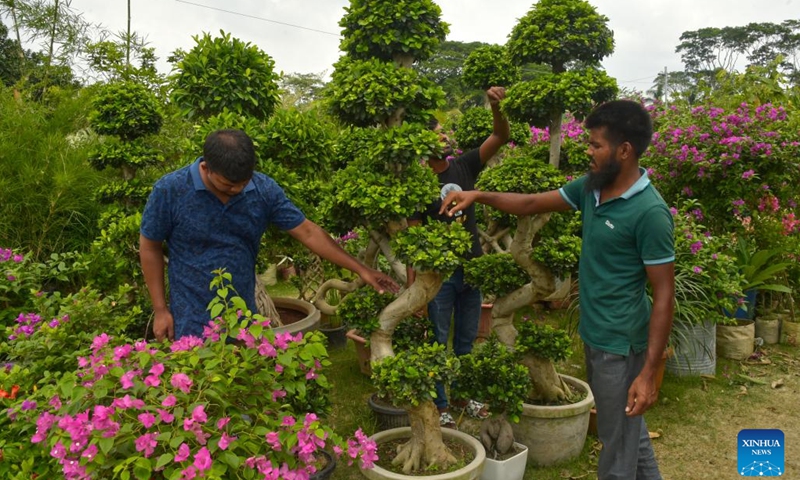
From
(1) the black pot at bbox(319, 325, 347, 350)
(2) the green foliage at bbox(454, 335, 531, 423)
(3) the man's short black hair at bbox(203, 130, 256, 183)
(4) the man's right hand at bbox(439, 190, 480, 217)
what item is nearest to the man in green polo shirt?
(4) the man's right hand at bbox(439, 190, 480, 217)

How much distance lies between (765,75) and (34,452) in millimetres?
10049

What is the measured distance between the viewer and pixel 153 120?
455 cm

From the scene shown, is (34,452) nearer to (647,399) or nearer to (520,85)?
(647,399)

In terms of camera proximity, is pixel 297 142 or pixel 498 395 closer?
pixel 498 395

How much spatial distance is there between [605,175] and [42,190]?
443cm

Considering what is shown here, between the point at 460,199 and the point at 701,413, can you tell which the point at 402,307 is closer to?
the point at 460,199

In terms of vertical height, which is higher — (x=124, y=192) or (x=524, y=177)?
(x=524, y=177)

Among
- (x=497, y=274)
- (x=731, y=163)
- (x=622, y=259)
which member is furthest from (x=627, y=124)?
(x=731, y=163)

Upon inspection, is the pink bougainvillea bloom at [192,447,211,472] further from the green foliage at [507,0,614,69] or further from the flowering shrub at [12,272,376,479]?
the green foliage at [507,0,614,69]

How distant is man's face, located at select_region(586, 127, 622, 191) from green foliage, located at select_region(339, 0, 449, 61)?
1.25m

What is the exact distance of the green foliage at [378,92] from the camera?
315 centimetres

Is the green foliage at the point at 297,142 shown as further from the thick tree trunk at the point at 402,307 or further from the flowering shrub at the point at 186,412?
the flowering shrub at the point at 186,412

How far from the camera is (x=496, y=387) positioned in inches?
128

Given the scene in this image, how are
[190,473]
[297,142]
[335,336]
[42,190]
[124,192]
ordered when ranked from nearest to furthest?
[190,473] → [297,142] → [124,192] → [42,190] → [335,336]
